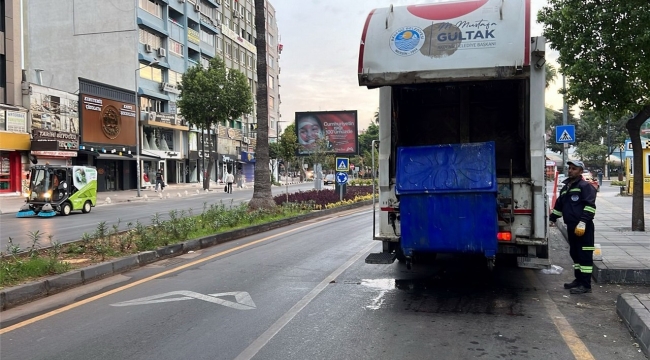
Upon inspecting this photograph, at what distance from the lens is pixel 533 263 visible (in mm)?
6473

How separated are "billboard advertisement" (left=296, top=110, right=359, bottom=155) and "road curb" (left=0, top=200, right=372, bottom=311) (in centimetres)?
1903

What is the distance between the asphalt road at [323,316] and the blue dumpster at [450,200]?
772mm

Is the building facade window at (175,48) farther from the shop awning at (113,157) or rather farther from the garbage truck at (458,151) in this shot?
the garbage truck at (458,151)

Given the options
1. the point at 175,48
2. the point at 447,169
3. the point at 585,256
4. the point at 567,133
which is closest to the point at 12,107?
the point at 175,48

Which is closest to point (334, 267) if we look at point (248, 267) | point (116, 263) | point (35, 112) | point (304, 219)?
point (248, 267)

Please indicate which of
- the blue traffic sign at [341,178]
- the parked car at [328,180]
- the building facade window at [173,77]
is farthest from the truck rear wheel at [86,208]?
the parked car at [328,180]

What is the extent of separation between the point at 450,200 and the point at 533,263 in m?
1.35

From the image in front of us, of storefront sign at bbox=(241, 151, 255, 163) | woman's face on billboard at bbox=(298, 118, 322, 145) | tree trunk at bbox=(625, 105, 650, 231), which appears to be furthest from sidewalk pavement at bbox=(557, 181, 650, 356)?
storefront sign at bbox=(241, 151, 255, 163)

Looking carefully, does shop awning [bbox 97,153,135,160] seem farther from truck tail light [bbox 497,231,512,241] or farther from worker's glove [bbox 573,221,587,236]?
worker's glove [bbox 573,221,587,236]

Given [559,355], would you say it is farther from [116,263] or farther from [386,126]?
[116,263]

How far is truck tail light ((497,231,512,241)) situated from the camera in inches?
255

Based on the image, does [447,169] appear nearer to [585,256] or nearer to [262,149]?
[585,256]

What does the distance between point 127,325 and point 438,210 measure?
3695 millimetres

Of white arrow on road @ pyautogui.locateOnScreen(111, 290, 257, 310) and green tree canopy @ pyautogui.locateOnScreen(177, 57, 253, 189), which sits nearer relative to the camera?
white arrow on road @ pyautogui.locateOnScreen(111, 290, 257, 310)
